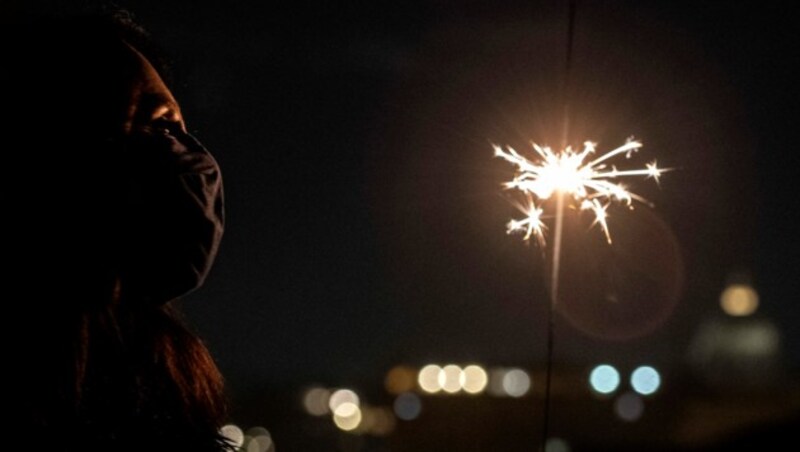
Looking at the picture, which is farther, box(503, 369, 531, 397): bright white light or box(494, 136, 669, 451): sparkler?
box(503, 369, 531, 397): bright white light

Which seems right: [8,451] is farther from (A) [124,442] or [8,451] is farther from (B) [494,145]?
(B) [494,145]

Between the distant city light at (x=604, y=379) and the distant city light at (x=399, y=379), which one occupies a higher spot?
the distant city light at (x=604, y=379)

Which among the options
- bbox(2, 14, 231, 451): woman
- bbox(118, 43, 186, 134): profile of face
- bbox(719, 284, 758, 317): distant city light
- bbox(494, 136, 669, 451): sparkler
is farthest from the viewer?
bbox(719, 284, 758, 317): distant city light

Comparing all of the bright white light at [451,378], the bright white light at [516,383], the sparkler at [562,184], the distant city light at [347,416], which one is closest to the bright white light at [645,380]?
the bright white light at [516,383]

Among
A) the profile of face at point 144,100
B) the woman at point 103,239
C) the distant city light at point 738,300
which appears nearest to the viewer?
the woman at point 103,239

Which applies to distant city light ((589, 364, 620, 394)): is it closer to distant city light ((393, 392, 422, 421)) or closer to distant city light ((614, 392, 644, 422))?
distant city light ((614, 392, 644, 422))

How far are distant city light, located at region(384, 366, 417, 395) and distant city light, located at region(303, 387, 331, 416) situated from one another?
502 cm

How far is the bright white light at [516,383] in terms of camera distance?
66812mm

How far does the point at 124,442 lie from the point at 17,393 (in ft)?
0.86

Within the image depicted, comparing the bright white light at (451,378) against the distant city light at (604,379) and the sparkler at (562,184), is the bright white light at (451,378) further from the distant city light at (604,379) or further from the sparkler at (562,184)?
the sparkler at (562,184)

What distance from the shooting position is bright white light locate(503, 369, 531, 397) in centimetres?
6681

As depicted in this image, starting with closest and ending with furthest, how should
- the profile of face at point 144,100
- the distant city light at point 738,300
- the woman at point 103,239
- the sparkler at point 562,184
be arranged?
the woman at point 103,239
the profile of face at point 144,100
the sparkler at point 562,184
the distant city light at point 738,300

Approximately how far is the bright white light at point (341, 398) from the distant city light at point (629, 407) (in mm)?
17819

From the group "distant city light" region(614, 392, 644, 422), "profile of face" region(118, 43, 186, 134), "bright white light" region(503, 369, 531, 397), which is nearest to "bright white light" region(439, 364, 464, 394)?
"bright white light" region(503, 369, 531, 397)
